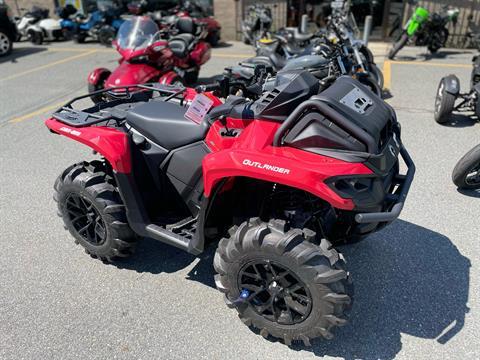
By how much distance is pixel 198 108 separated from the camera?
248 cm

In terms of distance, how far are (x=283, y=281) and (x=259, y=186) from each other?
586 millimetres

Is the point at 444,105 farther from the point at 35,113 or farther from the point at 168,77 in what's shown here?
the point at 35,113

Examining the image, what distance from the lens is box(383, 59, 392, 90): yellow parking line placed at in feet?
25.6

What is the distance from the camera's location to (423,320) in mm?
2521

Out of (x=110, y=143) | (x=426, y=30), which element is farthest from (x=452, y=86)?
(x=426, y=30)

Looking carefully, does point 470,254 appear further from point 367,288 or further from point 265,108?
point 265,108

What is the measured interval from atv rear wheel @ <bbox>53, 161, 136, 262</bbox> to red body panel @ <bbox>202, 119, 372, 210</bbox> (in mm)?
932

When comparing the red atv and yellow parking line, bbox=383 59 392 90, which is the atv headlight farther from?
yellow parking line, bbox=383 59 392 90

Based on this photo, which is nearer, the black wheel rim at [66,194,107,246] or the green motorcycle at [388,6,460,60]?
the black wheel rim at [66,194,107,246]

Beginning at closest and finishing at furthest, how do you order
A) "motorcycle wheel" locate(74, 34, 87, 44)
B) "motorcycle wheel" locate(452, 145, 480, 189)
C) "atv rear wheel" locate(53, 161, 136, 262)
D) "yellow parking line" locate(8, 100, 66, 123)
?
"atv rear wheel" locate(53, 161, 136, 262), "motorcycle wheel" locate(452, 145, 480, 189), "yellow parking line" locate(8, 100, 66, 123), "motorcycle wheel" locate(74, 34, 87, 44)

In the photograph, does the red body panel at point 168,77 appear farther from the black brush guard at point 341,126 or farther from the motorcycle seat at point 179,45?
the black brush guard at point 341,126

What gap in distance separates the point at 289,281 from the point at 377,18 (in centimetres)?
1227

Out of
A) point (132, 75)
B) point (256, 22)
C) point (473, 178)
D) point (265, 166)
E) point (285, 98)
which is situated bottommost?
point (473, 178)

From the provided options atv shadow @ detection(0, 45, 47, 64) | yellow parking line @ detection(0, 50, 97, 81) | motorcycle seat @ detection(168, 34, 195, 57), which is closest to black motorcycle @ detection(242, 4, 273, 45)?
yellow parking line @ detection(0, 50, 97, 81)
